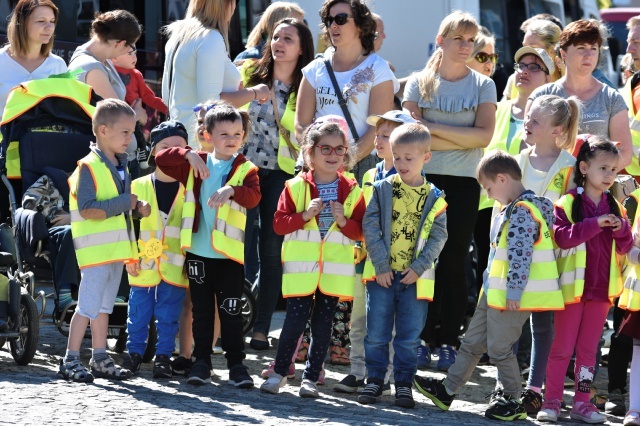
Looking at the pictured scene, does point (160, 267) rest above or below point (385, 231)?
below

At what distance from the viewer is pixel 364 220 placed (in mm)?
7004

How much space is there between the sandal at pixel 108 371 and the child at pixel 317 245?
31.5 inches

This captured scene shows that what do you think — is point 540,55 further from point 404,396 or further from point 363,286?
point 404,396

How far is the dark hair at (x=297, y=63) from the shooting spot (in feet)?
27.8

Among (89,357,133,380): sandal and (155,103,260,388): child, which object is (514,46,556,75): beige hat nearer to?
(155,103,260,388): child

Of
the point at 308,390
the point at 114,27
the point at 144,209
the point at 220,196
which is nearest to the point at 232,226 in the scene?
the point at 220,196

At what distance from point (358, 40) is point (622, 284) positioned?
2.22 metres

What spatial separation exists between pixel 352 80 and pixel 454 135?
696 millimetres

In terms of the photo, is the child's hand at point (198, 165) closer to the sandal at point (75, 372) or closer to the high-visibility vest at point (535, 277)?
the sandal at point (75, 372)

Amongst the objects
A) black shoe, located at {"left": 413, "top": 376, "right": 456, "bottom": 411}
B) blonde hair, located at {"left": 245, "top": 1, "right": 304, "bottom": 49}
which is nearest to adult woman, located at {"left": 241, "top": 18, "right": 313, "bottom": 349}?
blonde hair, located at {"left": 245, "top": 1, "right": 304, "bottom": 49}

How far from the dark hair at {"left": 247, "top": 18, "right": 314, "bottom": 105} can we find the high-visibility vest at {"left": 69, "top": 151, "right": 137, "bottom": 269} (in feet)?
5.42

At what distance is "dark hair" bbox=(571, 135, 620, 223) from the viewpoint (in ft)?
22.6

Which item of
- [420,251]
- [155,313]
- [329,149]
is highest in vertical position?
[329,149]

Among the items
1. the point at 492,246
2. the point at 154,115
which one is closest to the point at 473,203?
the point at 492,246
